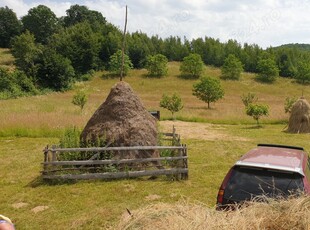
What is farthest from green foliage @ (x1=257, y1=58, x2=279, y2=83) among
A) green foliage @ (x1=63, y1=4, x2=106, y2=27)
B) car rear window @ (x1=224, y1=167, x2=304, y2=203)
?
car rear window @ (x1=224, y1=167, x2=304, y2=203)

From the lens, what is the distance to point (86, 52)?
77438 millimetres

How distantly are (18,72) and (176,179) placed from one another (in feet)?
181

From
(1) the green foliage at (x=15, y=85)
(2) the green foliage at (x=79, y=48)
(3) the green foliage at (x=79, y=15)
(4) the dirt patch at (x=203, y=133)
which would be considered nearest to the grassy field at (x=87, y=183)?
(4) the dirt patch at (x=203, y=133)

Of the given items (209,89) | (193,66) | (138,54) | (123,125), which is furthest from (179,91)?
(123,125)

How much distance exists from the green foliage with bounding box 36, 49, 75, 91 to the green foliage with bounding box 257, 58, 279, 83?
161 feet

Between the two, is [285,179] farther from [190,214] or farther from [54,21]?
[54,21]

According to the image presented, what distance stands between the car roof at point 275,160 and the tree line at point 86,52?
50.8m

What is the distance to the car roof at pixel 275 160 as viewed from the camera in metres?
5.66

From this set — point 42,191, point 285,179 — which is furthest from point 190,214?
point 42,191

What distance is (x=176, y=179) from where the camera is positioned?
36.5ft

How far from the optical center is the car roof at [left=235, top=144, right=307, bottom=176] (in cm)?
566

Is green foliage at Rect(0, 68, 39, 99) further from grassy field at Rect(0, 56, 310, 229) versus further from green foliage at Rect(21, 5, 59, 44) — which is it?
green foliage at Rect(21, 5, 59, 44)

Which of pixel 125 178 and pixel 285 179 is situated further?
pixel 125 178

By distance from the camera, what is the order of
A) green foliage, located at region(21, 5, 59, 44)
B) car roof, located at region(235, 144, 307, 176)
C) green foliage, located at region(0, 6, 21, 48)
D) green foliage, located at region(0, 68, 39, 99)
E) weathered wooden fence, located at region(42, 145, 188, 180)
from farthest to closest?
green foliage, located at region(21, 5, 59, 44) < green foliage, located at region(0, 6, 21, 48) < green foliage, located at region(0, 68, 39, 99) < weathered wooden fence, located at region(42, 145, 188, 180) < car roof, located at region(235, 144, 307, 176)
